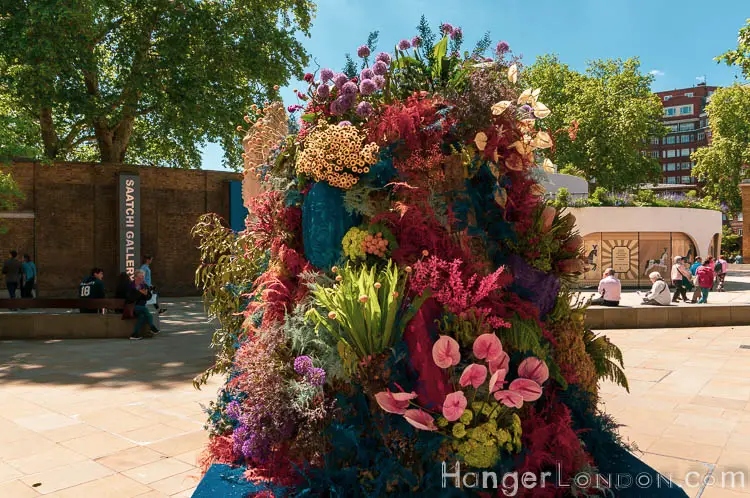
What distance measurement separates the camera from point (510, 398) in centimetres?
236

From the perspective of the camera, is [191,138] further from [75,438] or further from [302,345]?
[302,345]

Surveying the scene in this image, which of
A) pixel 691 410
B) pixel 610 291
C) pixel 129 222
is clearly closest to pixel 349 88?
pixel 691 410

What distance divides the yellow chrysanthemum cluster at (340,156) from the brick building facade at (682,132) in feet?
348

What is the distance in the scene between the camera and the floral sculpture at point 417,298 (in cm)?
238

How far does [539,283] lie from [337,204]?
3.58 ft

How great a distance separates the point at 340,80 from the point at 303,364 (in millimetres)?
1444

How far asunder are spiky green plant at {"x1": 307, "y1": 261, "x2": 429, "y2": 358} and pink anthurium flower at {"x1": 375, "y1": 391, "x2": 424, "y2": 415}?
0.19m

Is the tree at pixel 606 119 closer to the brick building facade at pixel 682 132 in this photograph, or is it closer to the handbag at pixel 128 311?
the handbag at pixel 128 311

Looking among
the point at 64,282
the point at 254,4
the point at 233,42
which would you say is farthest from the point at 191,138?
the point at 64,282

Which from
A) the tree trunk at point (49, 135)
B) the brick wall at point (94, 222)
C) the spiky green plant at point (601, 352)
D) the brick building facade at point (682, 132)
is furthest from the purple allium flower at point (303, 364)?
the brick building facade at point (682, 132)

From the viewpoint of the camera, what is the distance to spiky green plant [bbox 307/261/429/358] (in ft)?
7.95

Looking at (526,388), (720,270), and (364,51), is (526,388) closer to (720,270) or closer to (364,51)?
(364,51)

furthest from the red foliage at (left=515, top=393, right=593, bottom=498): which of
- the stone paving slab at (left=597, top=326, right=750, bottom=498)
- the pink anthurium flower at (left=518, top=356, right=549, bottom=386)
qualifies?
the stone paving slab at (left=597, top=326, right=750, bottom=498)

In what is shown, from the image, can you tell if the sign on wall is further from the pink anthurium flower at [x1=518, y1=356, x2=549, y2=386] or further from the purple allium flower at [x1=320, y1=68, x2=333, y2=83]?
the pink anthurium flower at [x1=518, y1=356, x2=549, y2=386]
